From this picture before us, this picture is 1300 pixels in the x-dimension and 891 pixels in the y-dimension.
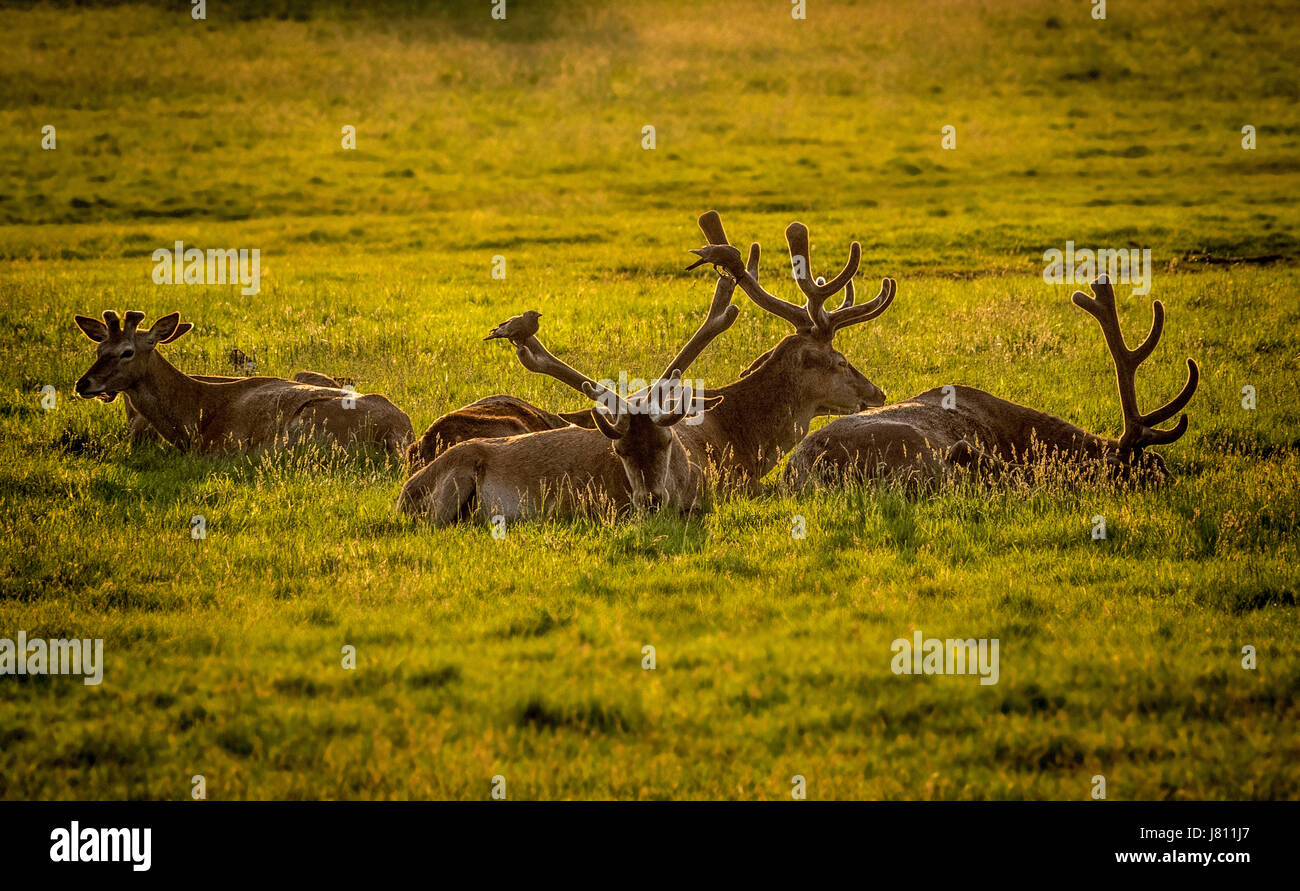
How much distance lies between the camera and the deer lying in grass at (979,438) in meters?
11.5

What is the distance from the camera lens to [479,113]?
4909 centimetres

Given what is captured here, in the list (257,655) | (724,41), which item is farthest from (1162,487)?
(724,41)

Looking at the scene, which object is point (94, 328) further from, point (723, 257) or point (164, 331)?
point (723, 257)

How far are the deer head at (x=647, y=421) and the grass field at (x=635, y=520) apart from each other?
0.90 ft

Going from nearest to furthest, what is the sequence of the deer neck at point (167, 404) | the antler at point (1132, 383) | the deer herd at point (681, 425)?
the deer herd at point (681, 425), the antler at point (1132, 383), the deer neck at point (167, 404)

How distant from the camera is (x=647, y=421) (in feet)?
34.0

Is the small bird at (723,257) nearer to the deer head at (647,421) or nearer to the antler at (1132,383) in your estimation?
the deer head at (647,421)

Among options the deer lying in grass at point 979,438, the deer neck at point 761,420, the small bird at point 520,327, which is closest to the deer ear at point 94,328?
the small bird at point 520,327

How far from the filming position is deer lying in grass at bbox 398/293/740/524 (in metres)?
10.4

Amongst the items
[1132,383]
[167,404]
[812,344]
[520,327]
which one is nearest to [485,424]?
[520,327]

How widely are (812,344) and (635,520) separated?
3000mm

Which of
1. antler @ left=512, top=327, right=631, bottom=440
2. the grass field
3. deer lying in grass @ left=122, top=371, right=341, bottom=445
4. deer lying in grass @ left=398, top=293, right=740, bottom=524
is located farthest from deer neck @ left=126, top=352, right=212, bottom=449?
antler @ left=512, top=327, right=631, bottom=440
